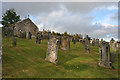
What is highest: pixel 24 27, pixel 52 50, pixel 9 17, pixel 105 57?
pixel 9 17

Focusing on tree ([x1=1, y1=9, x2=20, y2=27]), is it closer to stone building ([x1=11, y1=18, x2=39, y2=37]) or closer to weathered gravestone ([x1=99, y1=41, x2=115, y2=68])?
stone building ([x1=11, y1=18, x2=39, y2=37])

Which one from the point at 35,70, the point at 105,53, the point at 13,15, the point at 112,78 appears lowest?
the point at 112,78

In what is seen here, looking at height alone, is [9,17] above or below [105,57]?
above

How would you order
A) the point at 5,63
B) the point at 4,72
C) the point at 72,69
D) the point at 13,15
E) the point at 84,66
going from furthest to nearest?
1. the point at 13,15
2. the point at 84,66
3. the point at 72,69
4. the point at 5,63
5. the point at 4,72

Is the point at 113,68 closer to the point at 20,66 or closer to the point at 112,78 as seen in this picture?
the point at 112,78

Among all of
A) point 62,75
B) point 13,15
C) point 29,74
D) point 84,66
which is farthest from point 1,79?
point 13,15

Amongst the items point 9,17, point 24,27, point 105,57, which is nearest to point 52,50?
point 105,57

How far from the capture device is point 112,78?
13.3 m

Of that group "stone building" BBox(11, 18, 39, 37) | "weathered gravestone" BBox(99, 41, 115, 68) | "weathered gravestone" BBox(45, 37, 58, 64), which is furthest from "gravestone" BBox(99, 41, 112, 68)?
"stone building" BBox(11, 18, 39, 37)

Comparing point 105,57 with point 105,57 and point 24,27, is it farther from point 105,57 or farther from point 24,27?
point 24,27

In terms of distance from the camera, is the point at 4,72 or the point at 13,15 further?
the point at 13,15

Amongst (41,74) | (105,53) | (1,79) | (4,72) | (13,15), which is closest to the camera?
(1,79)

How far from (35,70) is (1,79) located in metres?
3.63

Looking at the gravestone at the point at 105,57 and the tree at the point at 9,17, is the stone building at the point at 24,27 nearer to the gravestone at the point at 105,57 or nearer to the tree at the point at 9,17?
the tree at the point at 9,17
